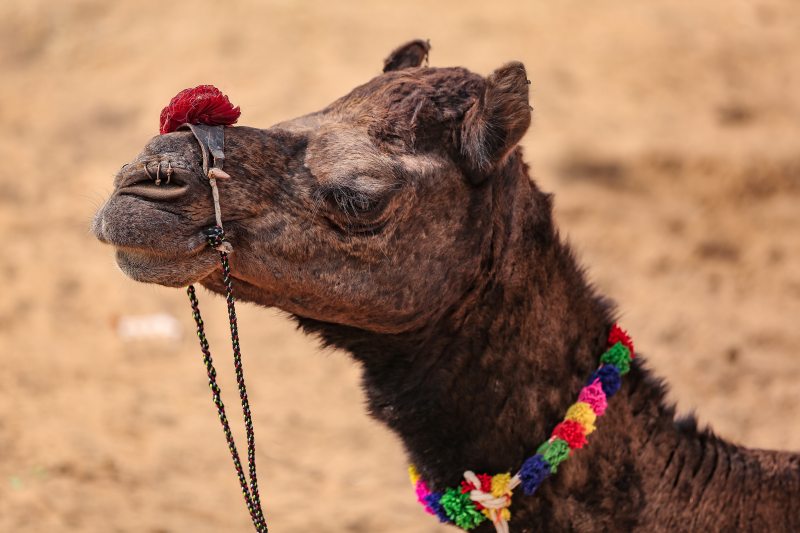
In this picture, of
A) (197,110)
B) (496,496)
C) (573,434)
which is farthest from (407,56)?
(496,496)

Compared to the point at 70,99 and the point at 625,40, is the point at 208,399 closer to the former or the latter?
the point at 70,99

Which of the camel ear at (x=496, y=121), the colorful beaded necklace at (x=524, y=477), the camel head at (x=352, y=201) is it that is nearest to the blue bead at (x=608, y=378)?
the colorful beaded necklace at (x=524, y=477)

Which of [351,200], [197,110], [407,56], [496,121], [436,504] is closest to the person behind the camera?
[197,110]

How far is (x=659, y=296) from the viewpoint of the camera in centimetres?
810

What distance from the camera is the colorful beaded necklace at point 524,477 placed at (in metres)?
3.27

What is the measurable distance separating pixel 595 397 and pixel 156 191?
1467 millimetres

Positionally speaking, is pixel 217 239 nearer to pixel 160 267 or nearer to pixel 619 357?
pixel 160 267

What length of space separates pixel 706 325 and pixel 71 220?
526 cm

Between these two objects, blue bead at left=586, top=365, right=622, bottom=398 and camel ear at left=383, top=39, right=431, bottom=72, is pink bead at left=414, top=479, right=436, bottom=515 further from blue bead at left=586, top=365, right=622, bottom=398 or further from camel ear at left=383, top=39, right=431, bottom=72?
camel ear at left=383, top=39, right=431, bottom=72

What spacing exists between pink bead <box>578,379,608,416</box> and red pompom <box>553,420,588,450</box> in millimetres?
79

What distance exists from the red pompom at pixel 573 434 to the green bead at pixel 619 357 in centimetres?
27

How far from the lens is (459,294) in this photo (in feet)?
10.9

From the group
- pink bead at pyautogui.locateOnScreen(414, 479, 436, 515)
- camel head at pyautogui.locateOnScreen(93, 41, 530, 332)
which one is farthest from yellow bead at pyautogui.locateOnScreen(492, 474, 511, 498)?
camel head at pyautogui.locateOnScreen(93, 41, 530, 332)

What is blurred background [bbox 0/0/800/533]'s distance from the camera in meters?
6.39
